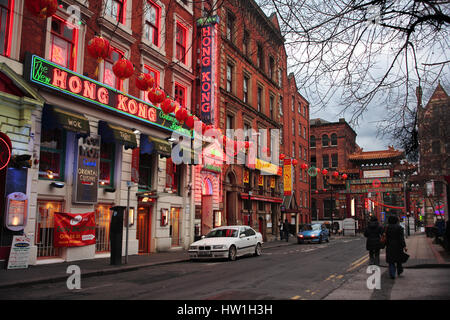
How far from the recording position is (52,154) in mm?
15867

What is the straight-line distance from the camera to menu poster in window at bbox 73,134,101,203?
16.2m

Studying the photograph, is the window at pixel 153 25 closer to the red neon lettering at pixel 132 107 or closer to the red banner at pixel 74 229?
the red neon lettering at pixel 132 107

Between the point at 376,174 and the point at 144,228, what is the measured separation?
39.9m

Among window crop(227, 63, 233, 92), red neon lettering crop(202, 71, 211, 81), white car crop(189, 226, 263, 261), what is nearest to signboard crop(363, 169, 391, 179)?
window crop(227, 63, 233, 92)

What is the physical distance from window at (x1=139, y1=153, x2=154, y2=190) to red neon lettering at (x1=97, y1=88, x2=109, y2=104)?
163 inches

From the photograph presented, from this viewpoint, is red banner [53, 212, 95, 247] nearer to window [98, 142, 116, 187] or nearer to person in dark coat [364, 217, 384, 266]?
window [98, 142, 116, 187]

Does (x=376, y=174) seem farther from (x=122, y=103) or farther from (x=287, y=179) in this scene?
(x=122, y=103)

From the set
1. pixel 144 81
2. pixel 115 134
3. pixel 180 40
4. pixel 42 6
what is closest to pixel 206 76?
pixel 180 40

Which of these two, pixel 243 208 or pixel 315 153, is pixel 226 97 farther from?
pixel 315 153

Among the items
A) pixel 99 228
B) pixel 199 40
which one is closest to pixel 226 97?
pixel 199 40

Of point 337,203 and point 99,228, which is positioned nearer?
point 99,228

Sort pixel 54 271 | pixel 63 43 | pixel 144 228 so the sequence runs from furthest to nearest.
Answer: pixel 144 228 → pixel 63 43 → pixel 54 271

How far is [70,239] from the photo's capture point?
15.7 metres
